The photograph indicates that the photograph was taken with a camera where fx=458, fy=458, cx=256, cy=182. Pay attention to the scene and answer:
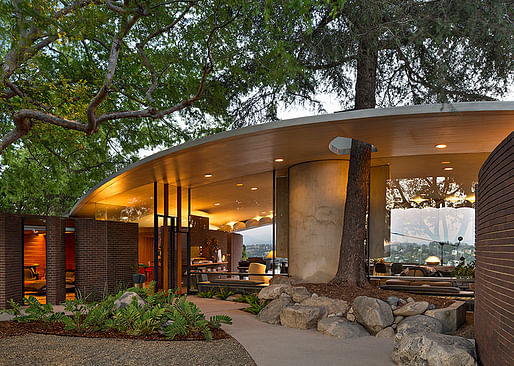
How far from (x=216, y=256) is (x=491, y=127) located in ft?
32.7

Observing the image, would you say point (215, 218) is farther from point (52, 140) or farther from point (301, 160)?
point (52, 140)

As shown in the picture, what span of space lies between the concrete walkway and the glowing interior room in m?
3.25

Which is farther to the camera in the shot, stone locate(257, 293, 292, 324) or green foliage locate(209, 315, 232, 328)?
stone locate(257, 293, 292, 324)

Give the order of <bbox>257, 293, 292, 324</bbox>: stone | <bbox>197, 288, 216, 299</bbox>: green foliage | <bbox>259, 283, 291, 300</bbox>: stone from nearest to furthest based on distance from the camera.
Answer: <bbox>257, 293, 292, 324</bbox>: stone → <bbox>259, 283, 291, 300</bbox>: stone → <bbox>197, 288, 216, 299</bbox>: green foliage

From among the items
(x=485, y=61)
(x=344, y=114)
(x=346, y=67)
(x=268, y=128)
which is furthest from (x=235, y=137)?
(x=485, y=61)

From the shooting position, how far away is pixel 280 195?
12266 millimetres

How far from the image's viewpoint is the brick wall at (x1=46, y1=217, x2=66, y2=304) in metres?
12.2

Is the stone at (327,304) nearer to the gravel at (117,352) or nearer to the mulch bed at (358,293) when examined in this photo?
the mulch bed at (358,293)

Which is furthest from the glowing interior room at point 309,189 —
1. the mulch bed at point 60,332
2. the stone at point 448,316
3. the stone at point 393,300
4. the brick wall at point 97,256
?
the mulch bed at point 60,332

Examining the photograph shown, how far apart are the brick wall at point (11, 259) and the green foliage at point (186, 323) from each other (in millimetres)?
5861

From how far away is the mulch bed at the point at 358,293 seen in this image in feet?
27.7

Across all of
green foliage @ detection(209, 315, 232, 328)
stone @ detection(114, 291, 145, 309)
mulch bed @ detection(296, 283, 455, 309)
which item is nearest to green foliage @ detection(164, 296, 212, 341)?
green foliage @ detection(209, 315, 232, 328)

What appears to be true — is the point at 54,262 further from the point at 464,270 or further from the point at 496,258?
the point at 496,258

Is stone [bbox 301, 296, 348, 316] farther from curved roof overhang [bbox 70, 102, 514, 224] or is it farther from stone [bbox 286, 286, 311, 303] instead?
curved roof overhang [bbox 70, 102, 514, 224]
